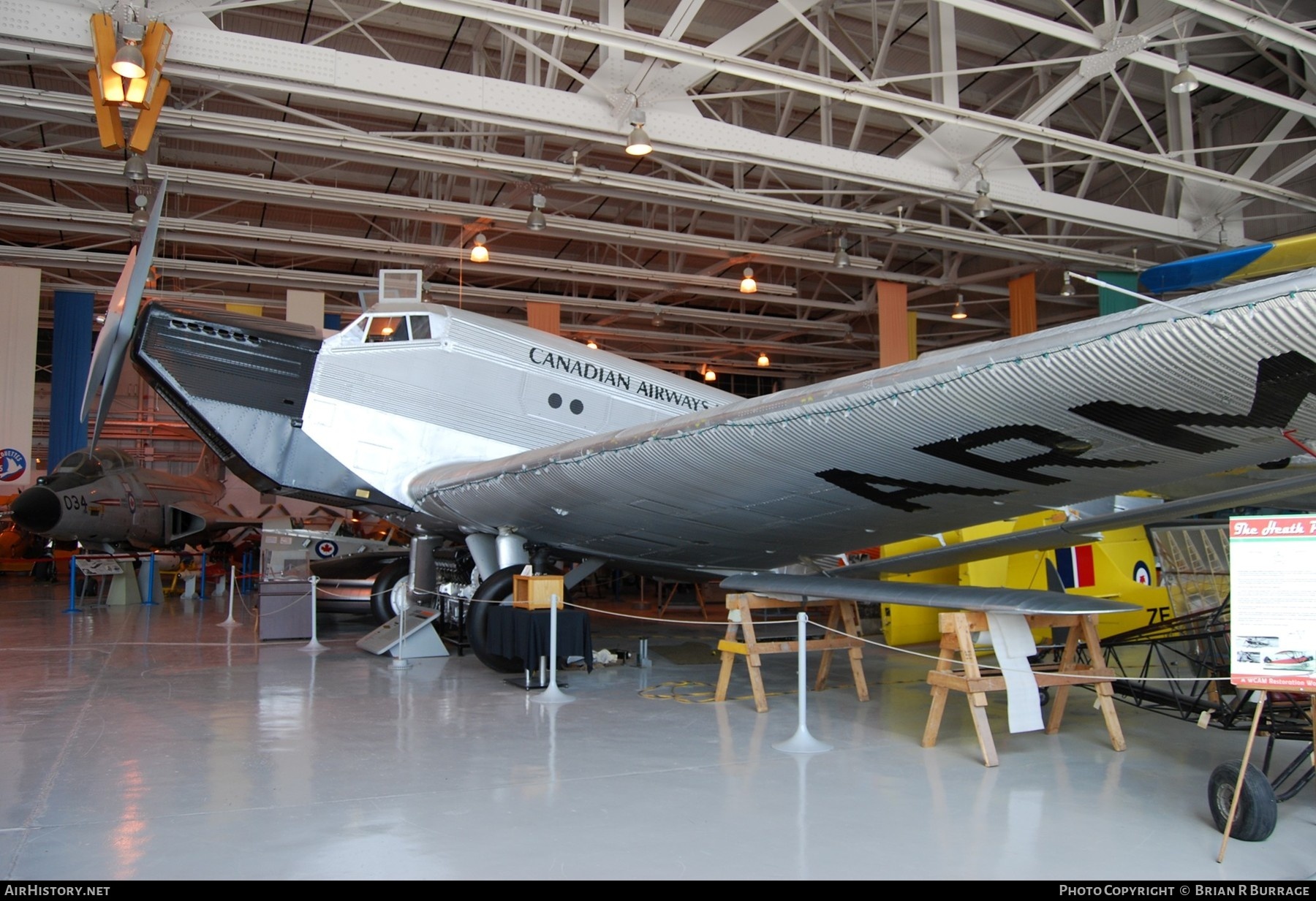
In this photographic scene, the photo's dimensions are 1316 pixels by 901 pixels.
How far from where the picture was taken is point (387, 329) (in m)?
8.68

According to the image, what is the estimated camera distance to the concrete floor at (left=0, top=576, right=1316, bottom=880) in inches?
132

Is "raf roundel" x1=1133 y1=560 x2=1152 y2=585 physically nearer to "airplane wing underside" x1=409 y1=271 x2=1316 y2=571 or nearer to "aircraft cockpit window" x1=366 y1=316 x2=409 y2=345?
"airplane wing underside" x1=409 y1=271 x2=1316 y2=571

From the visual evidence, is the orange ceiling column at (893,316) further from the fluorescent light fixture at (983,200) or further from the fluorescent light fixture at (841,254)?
the fluorescent light fixture at (983,200)

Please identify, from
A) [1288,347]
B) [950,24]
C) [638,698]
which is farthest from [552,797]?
[950,24]

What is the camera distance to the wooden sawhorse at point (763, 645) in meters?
6.48

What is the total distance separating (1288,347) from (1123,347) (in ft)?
1.77

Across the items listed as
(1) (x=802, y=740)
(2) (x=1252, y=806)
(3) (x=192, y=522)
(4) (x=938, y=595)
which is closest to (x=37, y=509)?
→ (3) (x=192, y=522)

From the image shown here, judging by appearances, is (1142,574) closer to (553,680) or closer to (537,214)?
(553,680)

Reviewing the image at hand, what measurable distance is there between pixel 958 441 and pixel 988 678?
156 centimetres

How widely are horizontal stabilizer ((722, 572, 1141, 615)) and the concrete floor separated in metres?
0.87

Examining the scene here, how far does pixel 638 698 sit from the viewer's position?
7008 millimetres

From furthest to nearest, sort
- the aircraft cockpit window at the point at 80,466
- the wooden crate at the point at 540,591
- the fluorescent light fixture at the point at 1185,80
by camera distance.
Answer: the aircraft cockpit window at the point at 80,466 < the fluorescent light fixture at the point at 1185,80 < the wooden crate at the point at 540,591

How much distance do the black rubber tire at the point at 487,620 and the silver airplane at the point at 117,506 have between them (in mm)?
12506

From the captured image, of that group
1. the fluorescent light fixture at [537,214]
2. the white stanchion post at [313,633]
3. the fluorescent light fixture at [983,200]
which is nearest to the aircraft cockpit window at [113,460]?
the white stanchion post at [313,633]
